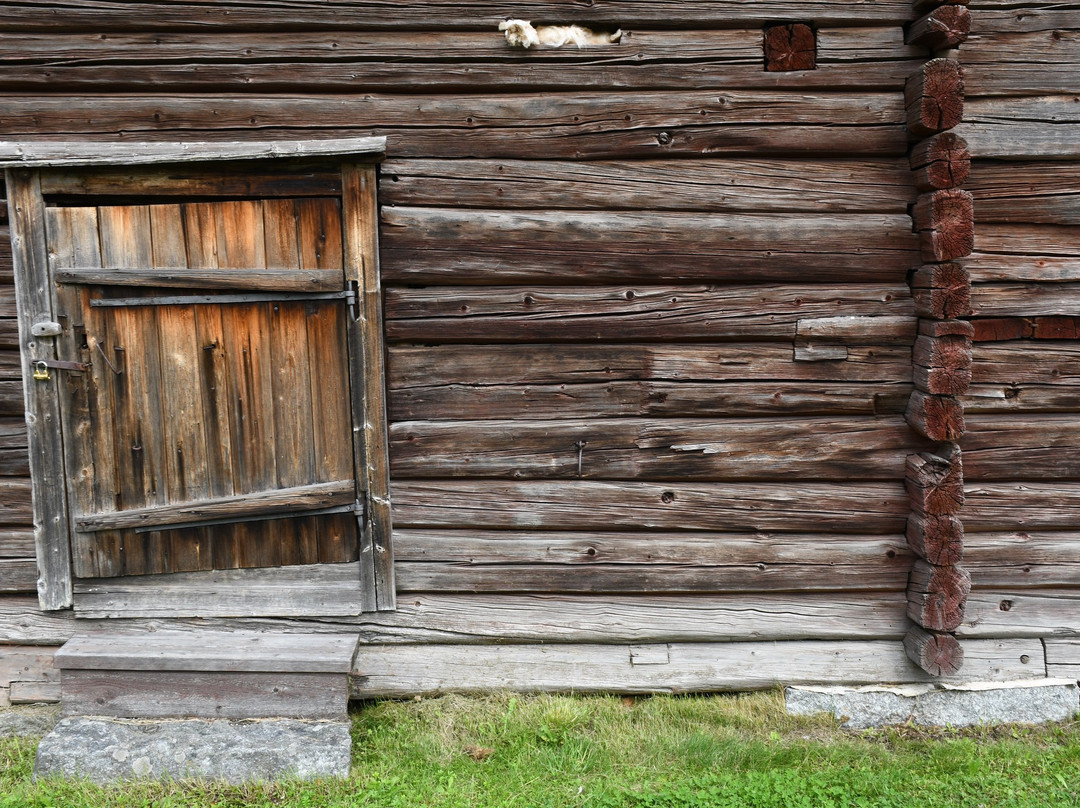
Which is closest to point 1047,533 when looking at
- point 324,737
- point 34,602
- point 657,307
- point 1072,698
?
point 1072,698

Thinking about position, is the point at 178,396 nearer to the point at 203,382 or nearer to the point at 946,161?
the point at 203,382

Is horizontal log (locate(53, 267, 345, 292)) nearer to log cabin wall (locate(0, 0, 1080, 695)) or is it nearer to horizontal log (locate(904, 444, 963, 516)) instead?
log cabin wall (locate(0, 0, 1080, 695))

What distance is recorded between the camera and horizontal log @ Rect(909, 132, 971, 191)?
3105 mm

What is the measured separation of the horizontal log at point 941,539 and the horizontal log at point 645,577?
0.18 meters

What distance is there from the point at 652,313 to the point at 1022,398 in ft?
5.75

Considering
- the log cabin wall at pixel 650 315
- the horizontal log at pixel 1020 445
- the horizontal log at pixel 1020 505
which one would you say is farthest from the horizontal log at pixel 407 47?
the horizontal log at pixel 1020 505

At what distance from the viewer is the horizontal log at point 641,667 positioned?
136 inches

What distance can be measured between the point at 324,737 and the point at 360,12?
9.93ft

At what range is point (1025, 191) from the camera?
336 centimetres

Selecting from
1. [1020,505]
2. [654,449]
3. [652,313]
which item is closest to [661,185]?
[652,313]

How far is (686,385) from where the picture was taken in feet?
11.1

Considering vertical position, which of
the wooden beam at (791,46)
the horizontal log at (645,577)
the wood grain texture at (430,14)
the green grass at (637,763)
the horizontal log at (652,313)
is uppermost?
the wood grain texture at (430,14)

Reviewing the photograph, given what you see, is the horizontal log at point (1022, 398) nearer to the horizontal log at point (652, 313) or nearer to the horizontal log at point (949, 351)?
the horizontal log at point (949, 351)

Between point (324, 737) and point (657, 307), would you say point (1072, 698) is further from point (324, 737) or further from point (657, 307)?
point (324, 737)
